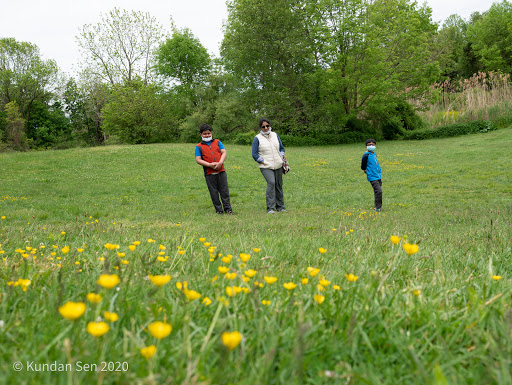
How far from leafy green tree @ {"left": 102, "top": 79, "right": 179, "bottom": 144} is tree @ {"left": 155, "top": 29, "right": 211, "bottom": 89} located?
6.35 meters

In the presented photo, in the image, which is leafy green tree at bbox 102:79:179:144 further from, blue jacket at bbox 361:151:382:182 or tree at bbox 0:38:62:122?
blue jacket at bbox 361:151:382:182

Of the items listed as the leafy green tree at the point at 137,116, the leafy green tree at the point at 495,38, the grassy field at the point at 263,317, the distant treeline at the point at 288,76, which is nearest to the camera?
the grassy field at the point at 263,317

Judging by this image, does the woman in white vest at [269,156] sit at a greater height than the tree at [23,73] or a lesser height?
lesser

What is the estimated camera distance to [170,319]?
3.82 feet

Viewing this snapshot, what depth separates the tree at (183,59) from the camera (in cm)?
4488

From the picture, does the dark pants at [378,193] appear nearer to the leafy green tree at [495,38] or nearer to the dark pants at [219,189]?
the dark pants at [219,189]

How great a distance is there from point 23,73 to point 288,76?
123 feet

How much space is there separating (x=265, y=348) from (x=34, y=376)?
0.62 m

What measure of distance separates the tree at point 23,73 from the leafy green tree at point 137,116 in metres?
14.8

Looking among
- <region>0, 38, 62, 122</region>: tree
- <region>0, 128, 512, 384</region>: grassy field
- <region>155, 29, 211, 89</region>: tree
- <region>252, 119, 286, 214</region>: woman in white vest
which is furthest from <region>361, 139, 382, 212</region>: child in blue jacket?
<region>0, 38, 62, 122</region>: tree

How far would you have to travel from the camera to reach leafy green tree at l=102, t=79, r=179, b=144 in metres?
37.9

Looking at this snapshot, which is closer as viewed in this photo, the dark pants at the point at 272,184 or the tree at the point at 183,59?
the dark pants at the point at 272,184

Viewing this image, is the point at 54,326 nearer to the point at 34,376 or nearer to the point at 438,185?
the point at 34,376

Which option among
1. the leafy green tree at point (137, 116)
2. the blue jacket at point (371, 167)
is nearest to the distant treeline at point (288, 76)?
the leafy green tree at point (137, 116)
